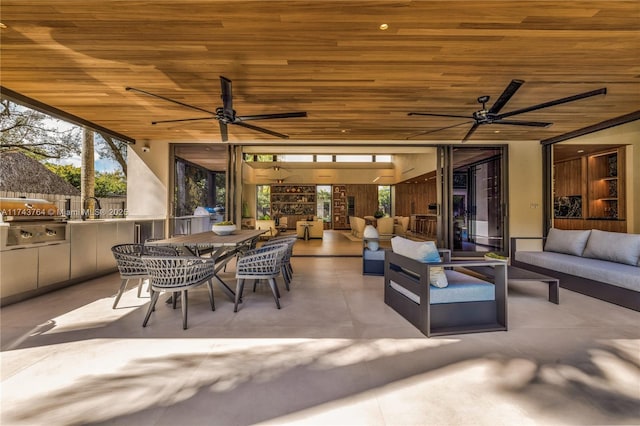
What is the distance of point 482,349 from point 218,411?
1.99m

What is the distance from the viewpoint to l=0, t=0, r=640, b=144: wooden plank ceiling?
2330 millimetres

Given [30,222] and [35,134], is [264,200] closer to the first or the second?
[35,134]

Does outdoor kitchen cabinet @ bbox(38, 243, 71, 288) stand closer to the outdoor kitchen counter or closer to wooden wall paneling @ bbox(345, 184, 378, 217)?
the outdoor kitchen counter

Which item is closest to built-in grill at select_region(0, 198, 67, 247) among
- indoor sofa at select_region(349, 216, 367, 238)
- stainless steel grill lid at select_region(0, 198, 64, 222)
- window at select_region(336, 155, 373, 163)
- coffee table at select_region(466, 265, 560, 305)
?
stainless steel grill lid at select_region(0, 198, 64, 222)

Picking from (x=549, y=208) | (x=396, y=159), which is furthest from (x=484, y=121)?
(x=396, y=159)

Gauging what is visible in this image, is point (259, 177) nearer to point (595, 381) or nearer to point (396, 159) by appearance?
point (396, 159)

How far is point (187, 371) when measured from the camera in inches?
76.0

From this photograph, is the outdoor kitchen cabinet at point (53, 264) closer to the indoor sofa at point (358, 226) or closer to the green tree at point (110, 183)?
the green tree at point (110, 183)

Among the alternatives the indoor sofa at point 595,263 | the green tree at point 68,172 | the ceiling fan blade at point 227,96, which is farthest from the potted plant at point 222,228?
the green tree at point 68,172

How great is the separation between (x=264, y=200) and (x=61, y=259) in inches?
414

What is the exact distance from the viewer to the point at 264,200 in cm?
1442

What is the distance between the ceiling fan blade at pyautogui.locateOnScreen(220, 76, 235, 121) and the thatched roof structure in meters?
6.33

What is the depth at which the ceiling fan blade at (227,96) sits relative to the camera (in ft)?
10.6

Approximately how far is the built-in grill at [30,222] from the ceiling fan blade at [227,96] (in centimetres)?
284
